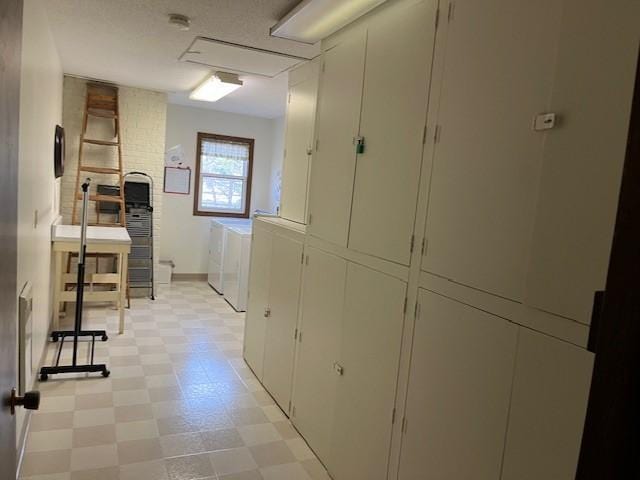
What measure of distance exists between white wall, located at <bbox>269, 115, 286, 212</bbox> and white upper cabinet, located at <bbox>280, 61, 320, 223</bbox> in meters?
2.99

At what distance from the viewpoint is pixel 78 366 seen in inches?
135

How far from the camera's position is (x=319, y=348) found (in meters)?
2.74

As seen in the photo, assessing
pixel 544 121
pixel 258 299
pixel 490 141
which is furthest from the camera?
pixel 258 299

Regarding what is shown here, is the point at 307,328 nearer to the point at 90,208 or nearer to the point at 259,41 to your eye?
the point at 259,41

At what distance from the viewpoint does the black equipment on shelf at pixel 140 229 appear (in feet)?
19.0

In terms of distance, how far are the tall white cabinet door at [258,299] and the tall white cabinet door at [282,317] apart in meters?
0.11

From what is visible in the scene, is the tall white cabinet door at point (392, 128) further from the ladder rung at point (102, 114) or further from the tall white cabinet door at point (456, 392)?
the ladder rung at point (102, 114)

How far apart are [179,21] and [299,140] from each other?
1.18 meters

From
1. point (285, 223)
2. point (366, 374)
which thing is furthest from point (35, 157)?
point (366, 374)

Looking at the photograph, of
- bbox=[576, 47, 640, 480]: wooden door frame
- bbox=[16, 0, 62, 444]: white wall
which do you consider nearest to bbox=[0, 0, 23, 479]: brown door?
bbox=[576, 47, 640, 480]: wooden door frame

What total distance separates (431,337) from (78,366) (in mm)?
2862

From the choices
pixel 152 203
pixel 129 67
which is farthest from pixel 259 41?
pixel 152 203

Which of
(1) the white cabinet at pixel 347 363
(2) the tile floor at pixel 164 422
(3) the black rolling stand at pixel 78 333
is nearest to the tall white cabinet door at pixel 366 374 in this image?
(1) the white cabinet at pixel 347 363

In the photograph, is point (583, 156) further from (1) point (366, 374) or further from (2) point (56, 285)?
(2) point (56, 285)
